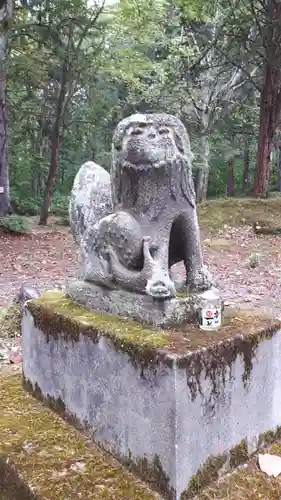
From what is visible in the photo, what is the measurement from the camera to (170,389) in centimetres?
190

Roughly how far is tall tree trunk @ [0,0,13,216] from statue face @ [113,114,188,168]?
26.9 feet

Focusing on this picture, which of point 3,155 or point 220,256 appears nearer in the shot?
point 220,256

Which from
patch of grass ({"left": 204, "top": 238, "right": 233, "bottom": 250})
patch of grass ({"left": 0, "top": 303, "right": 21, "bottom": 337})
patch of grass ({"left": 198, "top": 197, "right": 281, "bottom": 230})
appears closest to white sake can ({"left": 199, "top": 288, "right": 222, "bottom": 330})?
patch of grass ({"left": 0, "top": 303, "right": 21, "bottom": 337})

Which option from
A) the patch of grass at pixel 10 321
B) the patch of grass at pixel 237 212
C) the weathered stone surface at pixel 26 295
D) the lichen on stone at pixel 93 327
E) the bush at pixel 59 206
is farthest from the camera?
the bush at pixel 59 206

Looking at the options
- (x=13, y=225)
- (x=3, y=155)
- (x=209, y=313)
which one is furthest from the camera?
(x=3, y=155)

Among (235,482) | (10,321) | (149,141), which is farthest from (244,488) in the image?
(10,321)

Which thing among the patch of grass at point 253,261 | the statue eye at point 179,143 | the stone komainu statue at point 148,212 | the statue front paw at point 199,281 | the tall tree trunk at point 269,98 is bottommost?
the patch of grass at point 253,261

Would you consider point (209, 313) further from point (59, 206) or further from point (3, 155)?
point (59, 206)

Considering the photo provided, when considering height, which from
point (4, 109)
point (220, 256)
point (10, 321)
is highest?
point (4, 109)

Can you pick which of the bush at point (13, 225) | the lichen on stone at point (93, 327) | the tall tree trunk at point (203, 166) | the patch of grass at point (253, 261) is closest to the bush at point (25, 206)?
the bush at point (13, 225)

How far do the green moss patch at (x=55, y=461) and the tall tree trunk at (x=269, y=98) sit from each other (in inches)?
401

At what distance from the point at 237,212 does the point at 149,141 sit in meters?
8.81

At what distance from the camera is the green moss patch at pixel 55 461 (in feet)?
6.59

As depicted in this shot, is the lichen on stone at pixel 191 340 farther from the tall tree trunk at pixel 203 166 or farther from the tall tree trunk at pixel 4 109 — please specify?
the tall tree trunk at pixel 203 166
